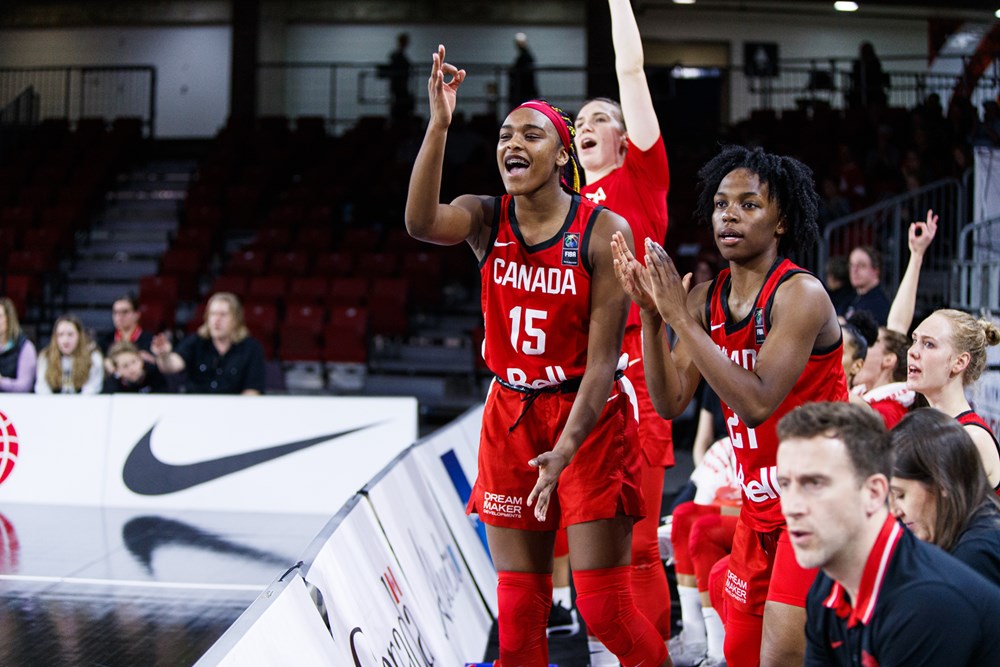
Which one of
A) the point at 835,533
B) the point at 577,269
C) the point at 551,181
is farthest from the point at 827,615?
the point at 551,181

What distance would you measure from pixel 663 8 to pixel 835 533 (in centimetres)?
1909

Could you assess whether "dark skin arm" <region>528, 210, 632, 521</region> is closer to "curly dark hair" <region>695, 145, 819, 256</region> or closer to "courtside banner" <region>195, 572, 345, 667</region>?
"curly dark hair" <region>695, 145, 819, 256</region>

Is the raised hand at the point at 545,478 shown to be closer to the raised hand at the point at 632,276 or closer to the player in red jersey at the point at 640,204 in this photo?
the raised hand at the point at 632,276

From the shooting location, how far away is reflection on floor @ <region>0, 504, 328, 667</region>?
14.9 ft

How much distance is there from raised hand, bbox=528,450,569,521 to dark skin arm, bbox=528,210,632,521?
0.06 meters

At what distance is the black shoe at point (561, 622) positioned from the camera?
509 cm

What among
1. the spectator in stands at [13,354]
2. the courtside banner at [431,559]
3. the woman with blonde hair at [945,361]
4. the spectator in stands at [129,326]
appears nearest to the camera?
the woman with blonde hair at [945,361]

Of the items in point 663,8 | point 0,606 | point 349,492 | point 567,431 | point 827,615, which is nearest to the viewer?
point 827,615

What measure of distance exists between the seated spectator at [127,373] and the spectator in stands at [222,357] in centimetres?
30

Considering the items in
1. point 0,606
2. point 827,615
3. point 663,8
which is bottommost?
point 0,606

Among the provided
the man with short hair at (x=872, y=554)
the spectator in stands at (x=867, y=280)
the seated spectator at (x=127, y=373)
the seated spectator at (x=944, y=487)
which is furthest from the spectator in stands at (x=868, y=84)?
the man with short hair at (x=872, y=554)

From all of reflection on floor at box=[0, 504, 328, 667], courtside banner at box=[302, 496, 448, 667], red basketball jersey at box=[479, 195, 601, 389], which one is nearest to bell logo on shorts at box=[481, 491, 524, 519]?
red basketball jersey at box=[479, 195, 601, 389]

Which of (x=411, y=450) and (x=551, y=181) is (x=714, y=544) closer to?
(x=411, y=450)

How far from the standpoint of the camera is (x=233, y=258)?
Result: 13.9m
